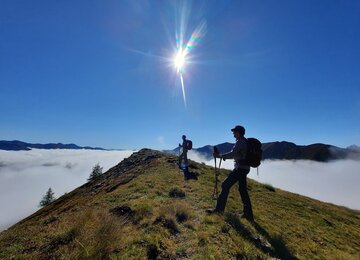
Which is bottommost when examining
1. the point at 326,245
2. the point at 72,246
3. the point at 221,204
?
the point at 326,245

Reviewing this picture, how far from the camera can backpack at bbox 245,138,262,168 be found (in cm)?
985

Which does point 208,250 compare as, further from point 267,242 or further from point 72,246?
point 72,246

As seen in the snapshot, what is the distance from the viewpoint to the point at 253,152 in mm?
9930

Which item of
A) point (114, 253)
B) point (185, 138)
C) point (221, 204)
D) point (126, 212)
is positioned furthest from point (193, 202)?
point (185, 138)

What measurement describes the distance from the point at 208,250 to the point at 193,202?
591 centimetres

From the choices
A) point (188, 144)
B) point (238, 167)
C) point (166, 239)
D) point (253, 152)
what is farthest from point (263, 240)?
point (188, 144)

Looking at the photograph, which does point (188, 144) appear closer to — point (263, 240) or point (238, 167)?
point (238, 167)

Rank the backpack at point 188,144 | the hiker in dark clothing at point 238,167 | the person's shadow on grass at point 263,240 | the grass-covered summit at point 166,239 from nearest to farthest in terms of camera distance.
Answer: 1. the grass-covered summit at point 166,239
2. the person's shadow on grass at point 263,240
3. the hiker in dark clothing at point 238,167
4. the backpack at point 188,144


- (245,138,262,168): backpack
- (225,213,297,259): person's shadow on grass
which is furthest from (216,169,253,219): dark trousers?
(225,213,297,259): person's shadow on grass

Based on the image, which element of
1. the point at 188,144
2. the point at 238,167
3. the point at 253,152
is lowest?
the point at 238,167

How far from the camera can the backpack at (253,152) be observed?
9.85m

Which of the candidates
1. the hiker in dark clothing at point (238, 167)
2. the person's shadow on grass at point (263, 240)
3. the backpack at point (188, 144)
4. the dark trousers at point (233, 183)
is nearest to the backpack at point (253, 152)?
the hiker in dark clothing at point (238, 167)

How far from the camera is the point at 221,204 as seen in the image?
10.2 m

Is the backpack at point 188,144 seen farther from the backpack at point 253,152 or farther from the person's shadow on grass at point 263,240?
the person's shadow on grass at point 263,240
